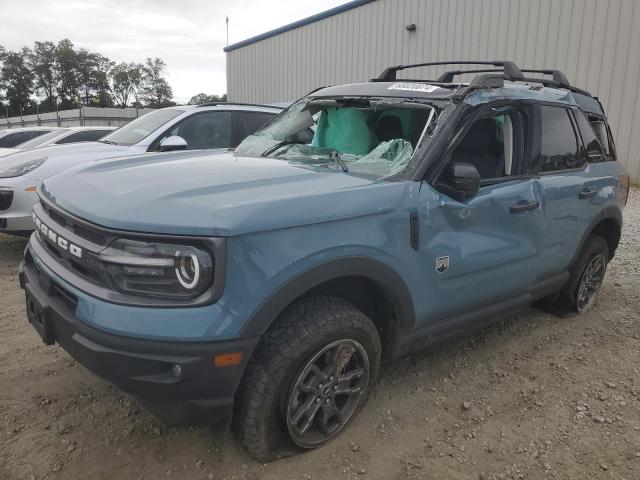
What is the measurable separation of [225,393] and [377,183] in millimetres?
1170

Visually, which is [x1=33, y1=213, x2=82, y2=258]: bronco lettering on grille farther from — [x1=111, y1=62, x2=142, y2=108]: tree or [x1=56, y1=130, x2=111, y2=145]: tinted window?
[x1=111, y1=62, x2=142, y2=108]: tree

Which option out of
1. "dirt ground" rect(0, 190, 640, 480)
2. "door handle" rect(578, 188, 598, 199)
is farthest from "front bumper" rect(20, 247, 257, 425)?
"door handle" rect(578, 188, 598, 199)

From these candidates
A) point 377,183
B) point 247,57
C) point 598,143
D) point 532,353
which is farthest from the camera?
point 247,57

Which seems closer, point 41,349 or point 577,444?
point 577,444

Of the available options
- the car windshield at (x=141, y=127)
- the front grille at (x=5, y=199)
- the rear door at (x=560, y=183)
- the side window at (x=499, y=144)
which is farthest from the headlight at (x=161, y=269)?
the car windshield at (x=141, y=127)

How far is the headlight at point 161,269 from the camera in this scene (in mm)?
1902

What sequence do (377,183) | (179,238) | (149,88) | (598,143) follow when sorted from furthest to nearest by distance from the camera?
(149,88), (598,143), (377,183), (179,238)

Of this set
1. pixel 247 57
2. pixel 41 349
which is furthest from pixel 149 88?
pixel 41 349

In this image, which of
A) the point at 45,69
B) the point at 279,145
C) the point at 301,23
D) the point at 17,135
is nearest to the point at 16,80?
the point at 45,69

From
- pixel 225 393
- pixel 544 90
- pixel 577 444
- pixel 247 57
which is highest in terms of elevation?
pixel 247 57

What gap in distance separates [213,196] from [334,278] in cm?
62

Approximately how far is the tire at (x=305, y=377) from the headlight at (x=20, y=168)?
434 cm

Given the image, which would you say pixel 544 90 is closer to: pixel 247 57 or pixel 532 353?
pixel 532 353

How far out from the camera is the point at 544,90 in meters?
3.50
